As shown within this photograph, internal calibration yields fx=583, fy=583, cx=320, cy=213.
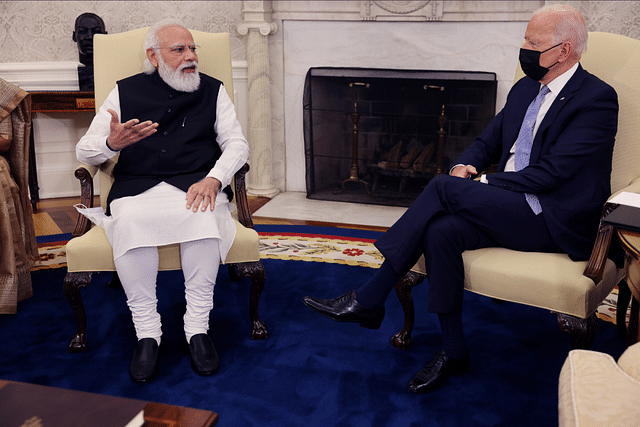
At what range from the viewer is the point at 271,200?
4.18 meters

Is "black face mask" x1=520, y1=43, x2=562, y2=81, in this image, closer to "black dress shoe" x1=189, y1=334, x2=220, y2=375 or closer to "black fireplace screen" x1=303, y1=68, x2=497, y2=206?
"black dress shoe" x1=189, y1=334, x2=220, y2=375

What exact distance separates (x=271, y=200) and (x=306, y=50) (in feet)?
3.54

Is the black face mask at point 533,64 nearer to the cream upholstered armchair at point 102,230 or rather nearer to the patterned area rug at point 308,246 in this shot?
the cream upholstered armchair at point 102,230

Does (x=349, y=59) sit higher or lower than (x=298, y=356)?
higher

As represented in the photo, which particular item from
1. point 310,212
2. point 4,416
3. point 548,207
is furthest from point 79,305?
point 310,212

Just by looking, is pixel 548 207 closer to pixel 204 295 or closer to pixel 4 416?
pixel 204 295

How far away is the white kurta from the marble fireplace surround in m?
1.82

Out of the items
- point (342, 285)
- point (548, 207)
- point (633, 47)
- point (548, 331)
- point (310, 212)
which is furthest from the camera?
point (310, 212)

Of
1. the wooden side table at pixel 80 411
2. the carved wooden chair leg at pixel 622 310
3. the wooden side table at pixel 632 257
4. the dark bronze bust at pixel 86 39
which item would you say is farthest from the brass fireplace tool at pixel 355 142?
the wooden side table at pixel 80 411

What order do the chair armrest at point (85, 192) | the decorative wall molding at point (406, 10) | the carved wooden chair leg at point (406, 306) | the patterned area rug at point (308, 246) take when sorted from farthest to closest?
the decorative wall molding at point (406, 10)
the patterned area rug at point (308, 246)
the chair armrest at point (85, 192)
the carved wooden chair leg at point (406, 306)

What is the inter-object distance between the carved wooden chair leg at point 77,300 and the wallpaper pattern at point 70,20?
2.52 metres

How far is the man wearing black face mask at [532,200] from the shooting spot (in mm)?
1855

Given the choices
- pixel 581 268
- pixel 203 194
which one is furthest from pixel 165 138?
pixel 581 268

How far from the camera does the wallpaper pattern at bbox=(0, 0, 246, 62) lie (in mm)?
3990
